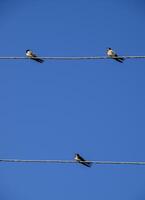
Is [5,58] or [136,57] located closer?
[136,57]

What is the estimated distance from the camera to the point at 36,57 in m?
24.9

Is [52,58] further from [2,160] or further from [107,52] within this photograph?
[107,52]

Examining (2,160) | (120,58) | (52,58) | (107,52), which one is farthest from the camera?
(107,52)

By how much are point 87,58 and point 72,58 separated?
1.23ft

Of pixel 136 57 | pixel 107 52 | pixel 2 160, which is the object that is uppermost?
pixel 107 52

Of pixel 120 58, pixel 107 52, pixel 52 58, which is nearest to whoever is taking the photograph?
pixel 52 58

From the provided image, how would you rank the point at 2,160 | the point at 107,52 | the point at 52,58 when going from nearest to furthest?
the point at 2,160 → the point at 52,58 → the point at 107,52

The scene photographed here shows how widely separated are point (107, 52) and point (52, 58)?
15.8 feet

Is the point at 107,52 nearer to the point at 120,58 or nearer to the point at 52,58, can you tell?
the point at 120,58

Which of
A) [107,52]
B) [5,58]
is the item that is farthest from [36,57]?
[107,52]

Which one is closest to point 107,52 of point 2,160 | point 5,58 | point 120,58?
point 120,58

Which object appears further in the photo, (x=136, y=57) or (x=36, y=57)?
(x=36, y=57)

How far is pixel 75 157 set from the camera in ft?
90.9

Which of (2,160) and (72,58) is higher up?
(72,58)
